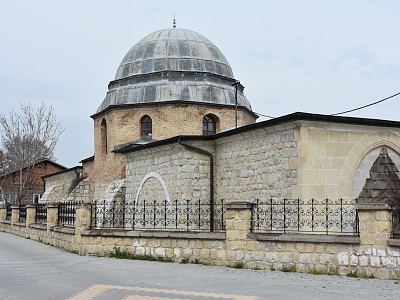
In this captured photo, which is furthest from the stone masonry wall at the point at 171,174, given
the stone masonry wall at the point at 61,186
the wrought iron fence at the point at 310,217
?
the stone masonry wall at the point at 61,186

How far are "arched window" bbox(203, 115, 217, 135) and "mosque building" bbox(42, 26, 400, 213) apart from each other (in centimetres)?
4

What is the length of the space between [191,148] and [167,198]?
215 cm

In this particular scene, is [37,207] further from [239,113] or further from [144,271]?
[144,271]

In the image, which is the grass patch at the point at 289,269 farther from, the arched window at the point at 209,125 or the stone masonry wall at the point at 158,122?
the arched window at the point at 209,125

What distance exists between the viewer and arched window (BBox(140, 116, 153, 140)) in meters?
23.6

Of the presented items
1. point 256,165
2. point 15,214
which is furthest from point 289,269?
point 15,214

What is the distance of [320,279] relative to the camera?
9984 mm

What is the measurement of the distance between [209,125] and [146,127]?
2691mm

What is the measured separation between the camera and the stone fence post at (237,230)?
1155cm

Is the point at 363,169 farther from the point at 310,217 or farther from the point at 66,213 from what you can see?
the point at 66,213

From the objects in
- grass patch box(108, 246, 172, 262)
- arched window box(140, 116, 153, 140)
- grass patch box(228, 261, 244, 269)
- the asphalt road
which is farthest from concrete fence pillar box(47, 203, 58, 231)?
grass patch box(228, 261, 244, 269)

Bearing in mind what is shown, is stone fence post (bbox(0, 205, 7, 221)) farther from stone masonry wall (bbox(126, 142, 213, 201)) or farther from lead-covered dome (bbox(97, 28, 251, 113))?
stone masonry wall (bbox(126, 142, 213, 201))

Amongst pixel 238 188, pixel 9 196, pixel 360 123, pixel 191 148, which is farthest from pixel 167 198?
pixel 9 196

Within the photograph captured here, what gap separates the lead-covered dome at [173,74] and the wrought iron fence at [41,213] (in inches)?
225
